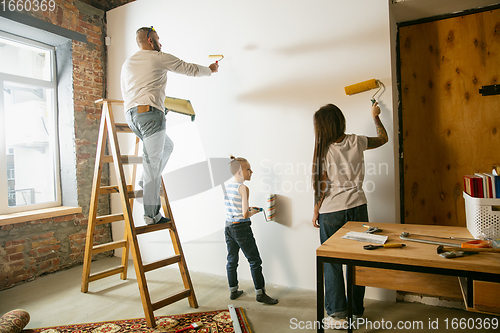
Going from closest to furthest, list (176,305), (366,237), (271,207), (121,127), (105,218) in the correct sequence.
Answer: (366,237)
(176,305)
(121,127)
(271,207)
(105,218)

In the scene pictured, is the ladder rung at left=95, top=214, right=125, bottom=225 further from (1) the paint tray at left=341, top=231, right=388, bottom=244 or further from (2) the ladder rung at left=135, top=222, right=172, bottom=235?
(1) the paint tray at left=341, top=231, right=388, bottom=244

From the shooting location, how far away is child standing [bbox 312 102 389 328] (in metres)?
2.16

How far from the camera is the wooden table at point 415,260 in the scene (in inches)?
48.6

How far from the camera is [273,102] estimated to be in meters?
2.94

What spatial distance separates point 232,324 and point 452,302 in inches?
65.3

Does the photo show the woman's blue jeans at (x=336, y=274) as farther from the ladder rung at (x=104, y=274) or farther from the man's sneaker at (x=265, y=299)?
the ladder rung at (x=104, y=274)

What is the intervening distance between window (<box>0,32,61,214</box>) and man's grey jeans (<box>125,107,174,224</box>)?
184 centimetres

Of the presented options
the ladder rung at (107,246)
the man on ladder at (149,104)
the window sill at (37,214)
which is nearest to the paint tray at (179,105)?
the man on ladder at (149,104)

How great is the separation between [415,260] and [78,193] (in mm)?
3612

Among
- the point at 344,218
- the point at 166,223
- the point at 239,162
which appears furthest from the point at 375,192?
the point at 166,223

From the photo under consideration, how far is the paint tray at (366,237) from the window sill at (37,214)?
123 inches

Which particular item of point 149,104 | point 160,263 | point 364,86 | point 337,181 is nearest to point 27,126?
point 149,104

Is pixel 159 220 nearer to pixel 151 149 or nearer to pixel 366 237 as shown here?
pixel 151 149

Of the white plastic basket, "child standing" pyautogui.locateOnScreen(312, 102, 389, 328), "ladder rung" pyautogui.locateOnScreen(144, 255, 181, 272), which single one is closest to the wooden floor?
"child standing" pyautogui.locateOnScreen(312, 102, 389, 328)
